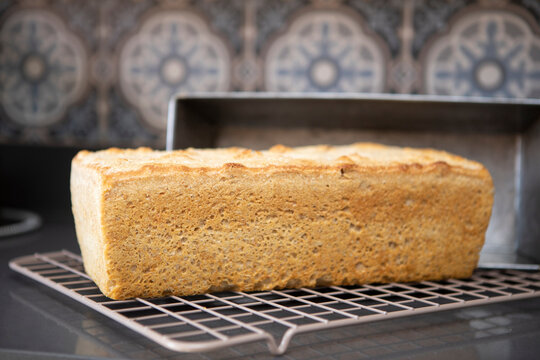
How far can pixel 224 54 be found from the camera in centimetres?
163

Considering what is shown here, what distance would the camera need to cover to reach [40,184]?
1.69 meters

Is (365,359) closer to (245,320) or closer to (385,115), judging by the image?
(245,320)

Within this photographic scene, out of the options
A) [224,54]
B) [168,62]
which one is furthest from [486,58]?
[168,62]

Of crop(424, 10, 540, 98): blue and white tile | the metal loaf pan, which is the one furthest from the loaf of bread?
crop(424, 10, 540, 98): blue and white tile

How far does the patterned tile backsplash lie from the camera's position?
1524mm

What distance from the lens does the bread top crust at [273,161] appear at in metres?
0.85

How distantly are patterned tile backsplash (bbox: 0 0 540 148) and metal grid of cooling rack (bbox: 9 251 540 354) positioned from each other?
2.18 feet

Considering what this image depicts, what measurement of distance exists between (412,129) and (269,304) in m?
0.60

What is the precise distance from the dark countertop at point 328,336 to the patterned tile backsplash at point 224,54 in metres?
0.81

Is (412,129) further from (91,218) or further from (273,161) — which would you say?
(91,218)

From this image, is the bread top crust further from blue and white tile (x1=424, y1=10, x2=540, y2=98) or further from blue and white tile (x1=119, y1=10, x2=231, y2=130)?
blue and white tile (x1=119, y1=10, x2=231, y2=130)

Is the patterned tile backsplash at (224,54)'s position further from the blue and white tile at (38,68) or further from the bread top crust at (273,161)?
the bread top crust at (273,161)

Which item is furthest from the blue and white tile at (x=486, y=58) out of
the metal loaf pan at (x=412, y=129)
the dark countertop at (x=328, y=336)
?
the dark countertop at (x=328, y=336)

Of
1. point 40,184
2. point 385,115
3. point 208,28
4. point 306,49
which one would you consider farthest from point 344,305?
point 40,184
